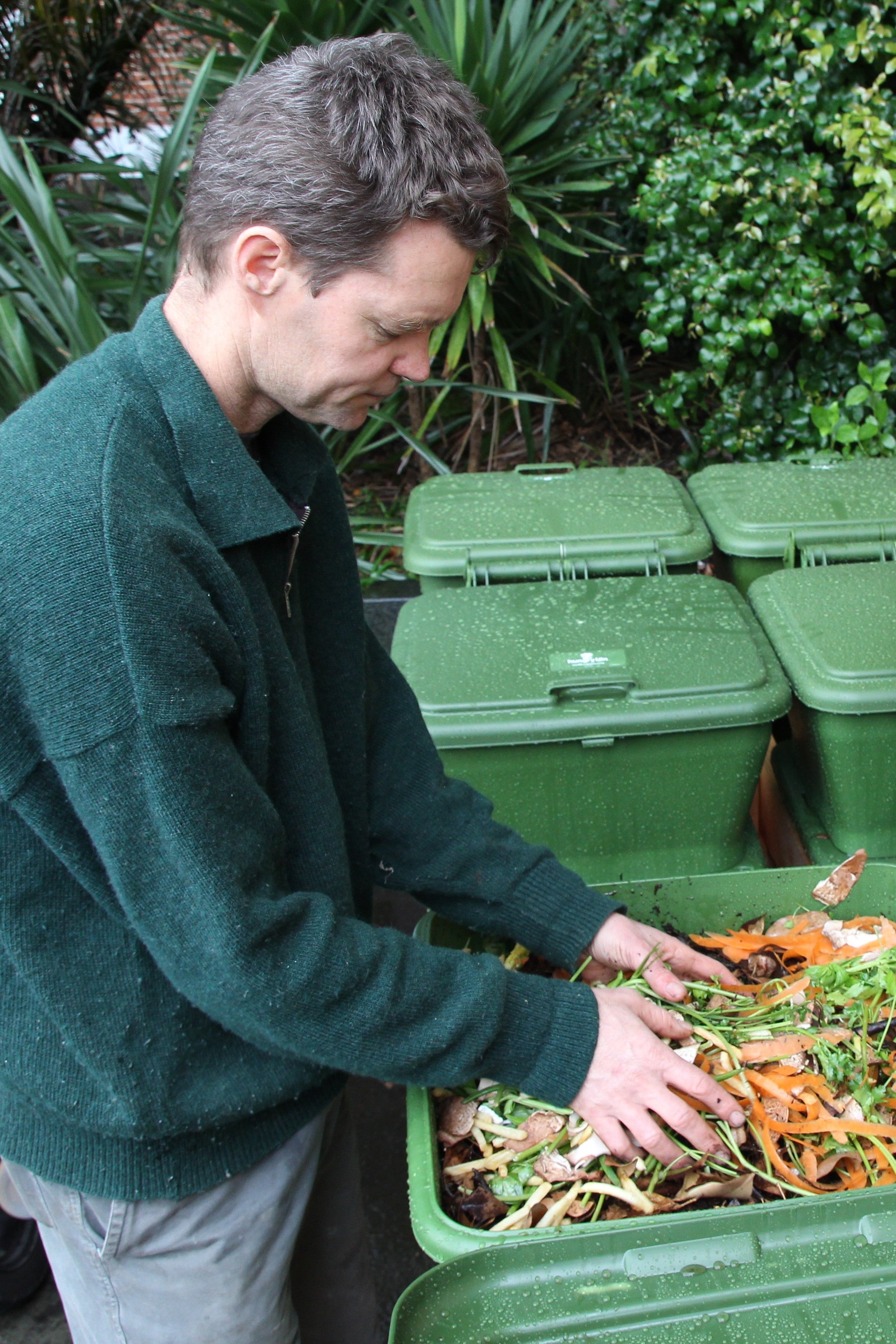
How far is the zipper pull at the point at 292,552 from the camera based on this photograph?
3.89ft

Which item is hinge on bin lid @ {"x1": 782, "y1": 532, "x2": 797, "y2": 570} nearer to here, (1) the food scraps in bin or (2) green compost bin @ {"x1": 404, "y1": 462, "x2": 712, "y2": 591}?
(2) green compost bin @ {"x1": 404, "y1": 462, "x2": 712, "y2": 591}

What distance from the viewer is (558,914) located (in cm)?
140

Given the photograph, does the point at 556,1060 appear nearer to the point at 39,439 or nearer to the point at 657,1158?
the point at 657,1158

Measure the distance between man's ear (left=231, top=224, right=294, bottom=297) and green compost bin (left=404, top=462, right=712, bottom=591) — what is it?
1338 millimetres

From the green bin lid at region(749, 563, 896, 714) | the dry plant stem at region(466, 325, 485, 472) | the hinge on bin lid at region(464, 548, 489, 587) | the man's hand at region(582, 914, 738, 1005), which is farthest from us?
the dry plant stem at region(466, 325, 485, 472)

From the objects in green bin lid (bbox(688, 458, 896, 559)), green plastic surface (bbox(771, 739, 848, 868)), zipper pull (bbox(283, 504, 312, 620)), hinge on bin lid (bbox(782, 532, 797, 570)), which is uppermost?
zipper pull (bbox(283, 504, 312, 620))

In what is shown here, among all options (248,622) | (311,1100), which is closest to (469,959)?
(311,1100)

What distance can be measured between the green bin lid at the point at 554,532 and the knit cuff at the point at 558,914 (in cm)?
103

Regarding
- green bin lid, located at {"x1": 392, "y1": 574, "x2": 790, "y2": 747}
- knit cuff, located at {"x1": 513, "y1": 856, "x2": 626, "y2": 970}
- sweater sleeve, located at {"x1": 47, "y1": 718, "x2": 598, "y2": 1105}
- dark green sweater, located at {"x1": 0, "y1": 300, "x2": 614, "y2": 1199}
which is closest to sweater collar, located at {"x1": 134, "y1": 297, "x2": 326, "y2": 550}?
dark green sweater, located at {"x1": 0, "y1": 300, "x2": 614, "y2": 1199}

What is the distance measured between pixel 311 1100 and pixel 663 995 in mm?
455

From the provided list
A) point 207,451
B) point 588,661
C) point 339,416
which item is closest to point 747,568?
point 588,661

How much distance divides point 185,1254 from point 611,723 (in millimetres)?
1055

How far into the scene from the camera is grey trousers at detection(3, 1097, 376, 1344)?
1.17 metres

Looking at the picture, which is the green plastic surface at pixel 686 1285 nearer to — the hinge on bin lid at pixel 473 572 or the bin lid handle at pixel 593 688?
the bin lid handle at pixel 593 688
